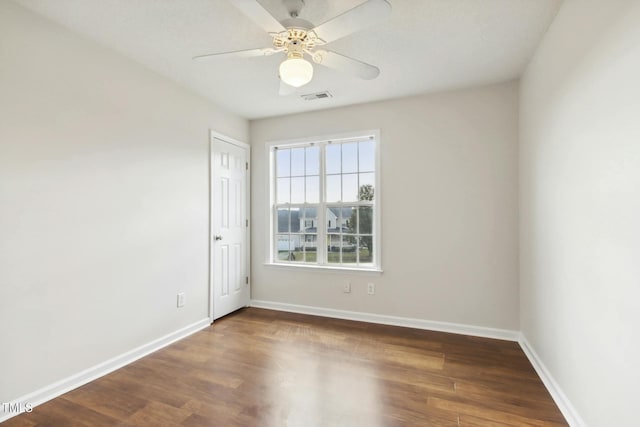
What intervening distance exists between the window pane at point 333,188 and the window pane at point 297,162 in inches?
16.3

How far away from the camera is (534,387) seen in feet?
7.25

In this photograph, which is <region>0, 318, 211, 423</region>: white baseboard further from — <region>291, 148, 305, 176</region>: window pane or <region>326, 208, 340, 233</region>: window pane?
<region>291, 148, 305, 176</region>: window pane

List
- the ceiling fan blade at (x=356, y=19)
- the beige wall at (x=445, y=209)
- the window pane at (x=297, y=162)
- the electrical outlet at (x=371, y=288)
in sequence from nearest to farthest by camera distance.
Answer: the ceiling fan blade at (x=356, y=19), the beige wall at (x=445, y=209), the electrical outlet at (x=371, y=288), the window pane at (x=297, y=162)

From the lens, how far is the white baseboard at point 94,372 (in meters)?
2.00

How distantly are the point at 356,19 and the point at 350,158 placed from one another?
227 centimetres

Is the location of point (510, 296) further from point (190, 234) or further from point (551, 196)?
point (190, 234)

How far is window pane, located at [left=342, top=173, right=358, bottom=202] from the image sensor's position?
12.4 ft

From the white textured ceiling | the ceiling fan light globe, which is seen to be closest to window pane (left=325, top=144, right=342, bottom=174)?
the white textured ceiling

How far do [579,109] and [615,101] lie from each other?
0.37 metres

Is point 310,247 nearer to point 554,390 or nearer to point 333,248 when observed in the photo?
point 333,248

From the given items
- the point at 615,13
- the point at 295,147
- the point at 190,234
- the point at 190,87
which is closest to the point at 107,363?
the point at 190,234

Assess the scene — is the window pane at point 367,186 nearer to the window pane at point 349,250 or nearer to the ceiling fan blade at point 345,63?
the window pane at point 349,250

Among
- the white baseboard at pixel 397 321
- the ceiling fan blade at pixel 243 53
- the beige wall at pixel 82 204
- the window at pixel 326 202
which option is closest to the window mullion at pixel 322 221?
the window at pixel 326 202

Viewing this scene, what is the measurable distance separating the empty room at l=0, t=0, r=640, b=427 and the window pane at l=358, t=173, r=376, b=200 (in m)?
0.02
